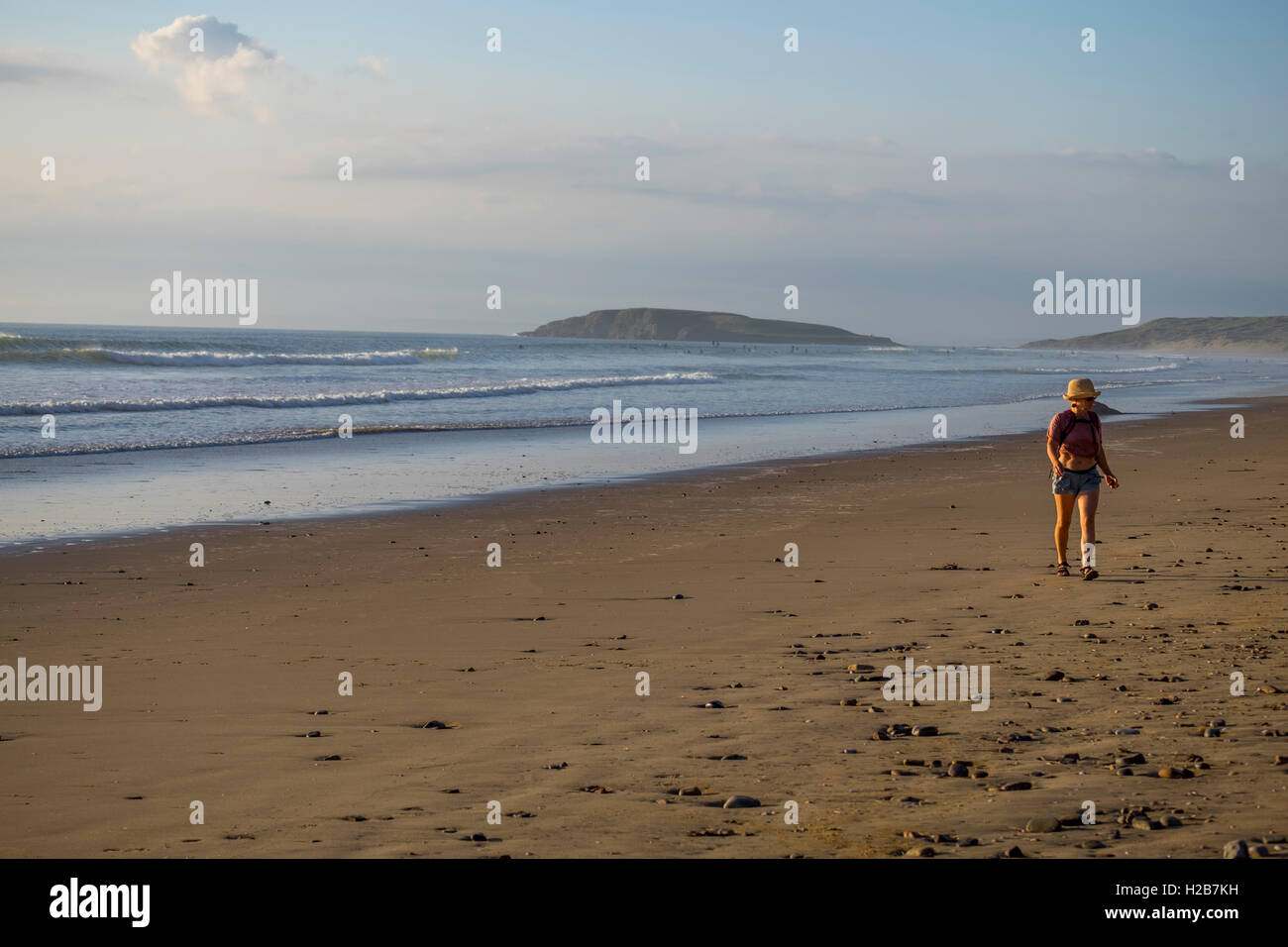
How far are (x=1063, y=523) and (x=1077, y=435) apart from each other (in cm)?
83

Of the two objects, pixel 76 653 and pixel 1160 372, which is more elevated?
pixel 1160 372

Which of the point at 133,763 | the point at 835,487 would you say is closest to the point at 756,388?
the point at 835,487

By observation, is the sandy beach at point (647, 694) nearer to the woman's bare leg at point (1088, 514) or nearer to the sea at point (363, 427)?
the woman's bare leg at point (1088, 514)

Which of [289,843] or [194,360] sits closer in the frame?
[289,843]

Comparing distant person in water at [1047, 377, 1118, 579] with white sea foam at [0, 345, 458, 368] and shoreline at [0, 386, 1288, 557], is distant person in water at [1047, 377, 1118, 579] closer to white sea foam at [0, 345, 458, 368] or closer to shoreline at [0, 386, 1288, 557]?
shoreline at [0, 386, 1288, 557]

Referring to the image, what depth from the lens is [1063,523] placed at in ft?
33.1

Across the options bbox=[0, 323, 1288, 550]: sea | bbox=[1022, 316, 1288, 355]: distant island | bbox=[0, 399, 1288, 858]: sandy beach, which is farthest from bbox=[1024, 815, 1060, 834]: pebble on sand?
bbox=[1022, 316, 1288, 355]: distant island

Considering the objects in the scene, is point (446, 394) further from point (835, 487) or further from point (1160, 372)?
point (1160, 372)

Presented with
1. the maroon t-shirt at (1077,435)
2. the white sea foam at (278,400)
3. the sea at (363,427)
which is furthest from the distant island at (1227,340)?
the maroon t-shirt at (1077,435)

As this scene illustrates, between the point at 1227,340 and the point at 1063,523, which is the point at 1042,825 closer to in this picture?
the point at 1063,523

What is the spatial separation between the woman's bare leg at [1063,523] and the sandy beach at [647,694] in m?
0.34
